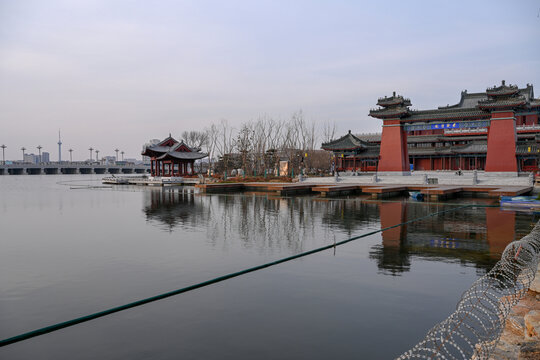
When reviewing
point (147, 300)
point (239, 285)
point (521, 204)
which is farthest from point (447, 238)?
point (521, 204)

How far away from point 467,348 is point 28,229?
15.4 m

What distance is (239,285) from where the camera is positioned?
775 cm

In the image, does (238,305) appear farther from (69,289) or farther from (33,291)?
(33,291)

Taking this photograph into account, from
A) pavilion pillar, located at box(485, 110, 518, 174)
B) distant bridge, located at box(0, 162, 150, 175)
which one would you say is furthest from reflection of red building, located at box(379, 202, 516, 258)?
distant bridge, located at box(0, 162, 150, 175)

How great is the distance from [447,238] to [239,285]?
775 cm

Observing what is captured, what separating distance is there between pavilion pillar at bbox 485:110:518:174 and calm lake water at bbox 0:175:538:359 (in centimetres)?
Result: 2156

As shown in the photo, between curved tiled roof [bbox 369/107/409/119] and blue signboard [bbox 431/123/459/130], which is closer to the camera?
blue signboard [bbox 431/123/459/130]

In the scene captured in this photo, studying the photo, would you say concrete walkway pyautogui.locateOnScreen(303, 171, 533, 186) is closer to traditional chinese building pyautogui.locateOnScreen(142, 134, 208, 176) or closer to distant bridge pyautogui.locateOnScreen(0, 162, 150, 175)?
traditional chinese building pyautogui.locateOnScreen(142, 134, 208, 176)

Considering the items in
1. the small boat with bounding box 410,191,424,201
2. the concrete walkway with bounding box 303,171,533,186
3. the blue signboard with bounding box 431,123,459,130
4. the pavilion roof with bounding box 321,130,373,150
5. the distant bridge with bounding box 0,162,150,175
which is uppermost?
the blue signboard with bounding box 431,123,459,130

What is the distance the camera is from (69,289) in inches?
300

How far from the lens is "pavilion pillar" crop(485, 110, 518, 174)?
33.6 meters

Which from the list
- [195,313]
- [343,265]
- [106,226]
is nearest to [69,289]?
[195,313]

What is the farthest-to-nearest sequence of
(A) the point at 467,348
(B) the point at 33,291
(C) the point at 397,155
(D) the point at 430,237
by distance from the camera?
(C) the point at 397,155, (D) the point at 430,237, (B) the point at 33,291, (A) the point at 467,348

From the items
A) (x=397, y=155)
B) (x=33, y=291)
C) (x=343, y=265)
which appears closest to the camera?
(x=33, y=291)
